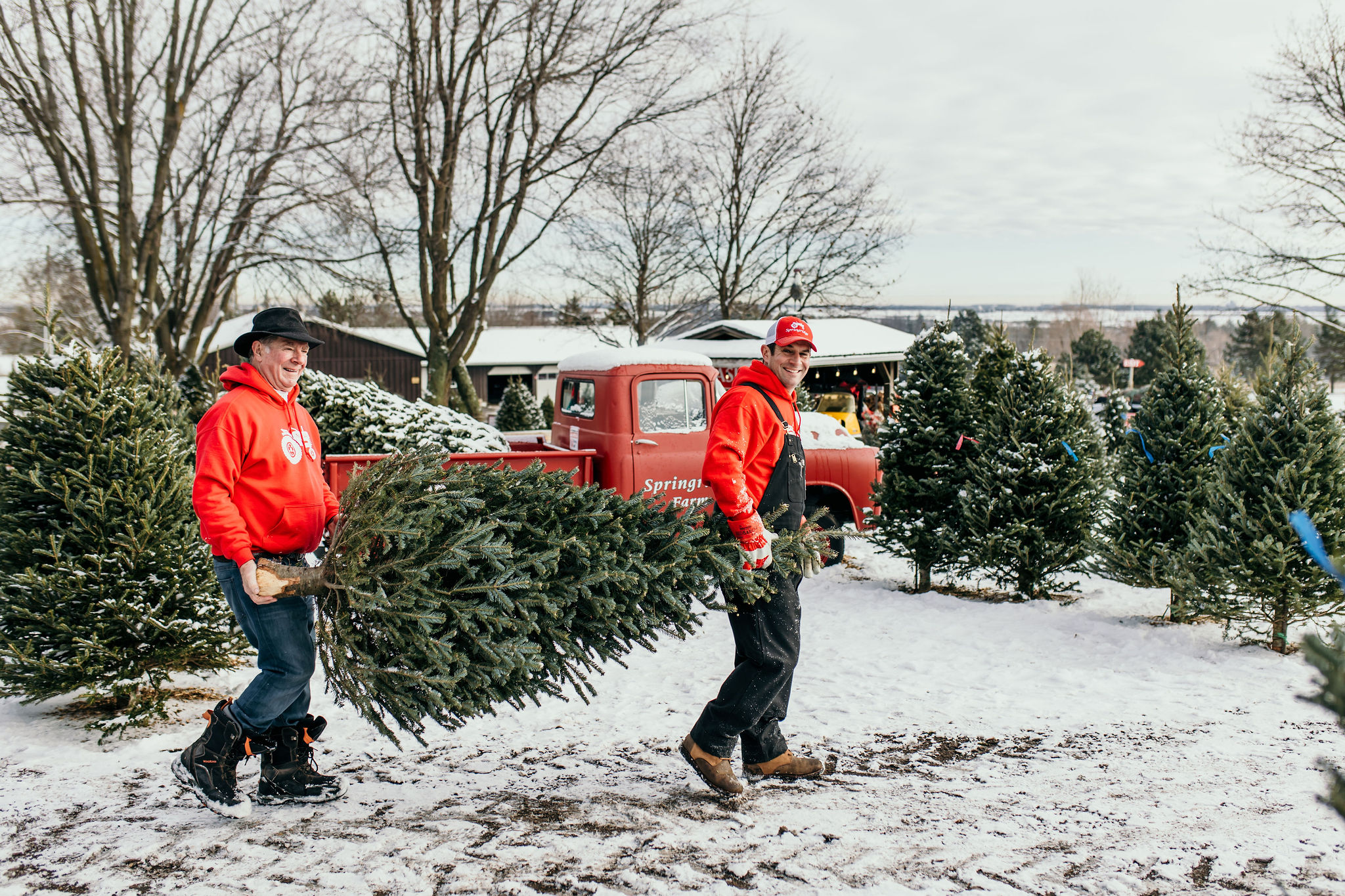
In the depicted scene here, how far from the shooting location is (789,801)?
139 inches

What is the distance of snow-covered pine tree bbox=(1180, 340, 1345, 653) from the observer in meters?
5.96

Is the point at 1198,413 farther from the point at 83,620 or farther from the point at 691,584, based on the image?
the point at 83,620

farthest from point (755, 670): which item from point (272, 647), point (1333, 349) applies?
point (1333, 349)

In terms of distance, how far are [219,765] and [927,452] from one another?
675 cm

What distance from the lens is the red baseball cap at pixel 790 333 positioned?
3715 millimetres

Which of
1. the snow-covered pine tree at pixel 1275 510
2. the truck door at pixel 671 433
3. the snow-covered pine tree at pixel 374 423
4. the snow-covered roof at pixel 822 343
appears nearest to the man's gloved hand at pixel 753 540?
the truck door at pixel 671 433

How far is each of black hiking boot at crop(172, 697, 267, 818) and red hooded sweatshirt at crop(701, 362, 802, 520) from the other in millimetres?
2005

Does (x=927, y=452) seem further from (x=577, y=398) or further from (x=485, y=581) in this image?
(x=485, y=581)

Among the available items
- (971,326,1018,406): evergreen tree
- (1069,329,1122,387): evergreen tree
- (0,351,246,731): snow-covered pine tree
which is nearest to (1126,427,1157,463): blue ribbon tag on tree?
(971,326,1018,406): evergreen tree

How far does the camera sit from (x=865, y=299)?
2525cm

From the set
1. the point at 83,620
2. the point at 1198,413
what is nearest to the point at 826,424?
the point at 1198,413

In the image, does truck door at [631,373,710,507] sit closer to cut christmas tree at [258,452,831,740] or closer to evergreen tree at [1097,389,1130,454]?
cut christmas tree at [258,452,831,740]

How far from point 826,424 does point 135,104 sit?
11.8 m

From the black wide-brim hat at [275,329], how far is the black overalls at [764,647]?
5.81 feet
